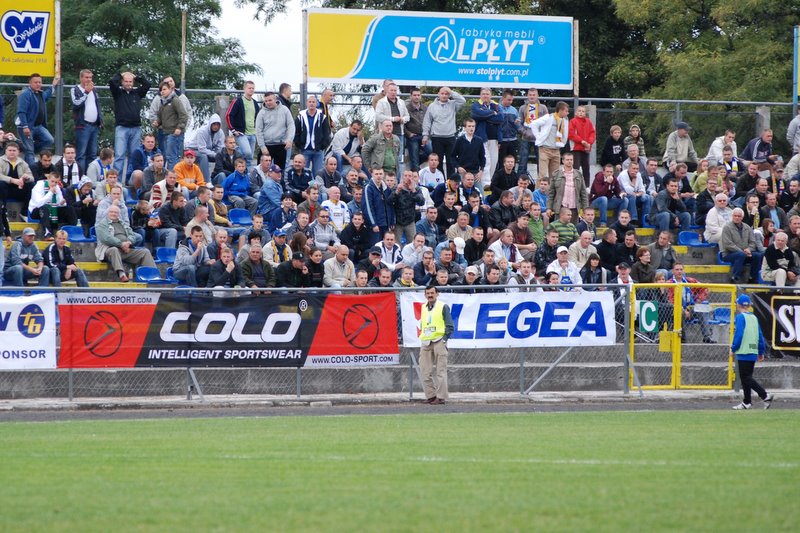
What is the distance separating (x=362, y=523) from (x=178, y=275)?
12832mm

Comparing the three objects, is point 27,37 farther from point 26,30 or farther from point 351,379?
point 351,379

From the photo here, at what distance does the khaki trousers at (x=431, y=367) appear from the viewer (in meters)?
19.0

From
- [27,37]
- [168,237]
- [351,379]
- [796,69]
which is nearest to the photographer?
[351,379]

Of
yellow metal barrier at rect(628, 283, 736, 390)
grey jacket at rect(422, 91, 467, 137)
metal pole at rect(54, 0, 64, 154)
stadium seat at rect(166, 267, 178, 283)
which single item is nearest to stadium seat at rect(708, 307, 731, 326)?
yellow metal barrier at rect(628, 283, 736, 390)

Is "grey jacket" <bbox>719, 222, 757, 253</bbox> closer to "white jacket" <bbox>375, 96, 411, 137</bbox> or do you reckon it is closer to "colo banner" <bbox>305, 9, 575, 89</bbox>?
"colo banner" <bbox>305, 9, 575, 89</bbox>

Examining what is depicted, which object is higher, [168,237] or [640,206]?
[640,206]

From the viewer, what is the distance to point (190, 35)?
50.5 metres

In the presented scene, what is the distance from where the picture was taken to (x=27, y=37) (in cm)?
2553

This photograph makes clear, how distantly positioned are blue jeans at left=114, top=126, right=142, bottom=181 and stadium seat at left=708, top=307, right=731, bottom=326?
39.7 ft

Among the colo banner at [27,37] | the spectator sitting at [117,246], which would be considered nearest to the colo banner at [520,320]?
the spectator sitting at [117,246]

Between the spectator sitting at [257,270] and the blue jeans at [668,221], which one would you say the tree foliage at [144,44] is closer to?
the blue jeans at [668,221]

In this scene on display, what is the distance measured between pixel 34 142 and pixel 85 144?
1201mm

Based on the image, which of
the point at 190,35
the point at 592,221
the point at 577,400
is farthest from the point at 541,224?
the point at 190,35

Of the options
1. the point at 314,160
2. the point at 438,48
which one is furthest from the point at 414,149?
the point at 438,48
